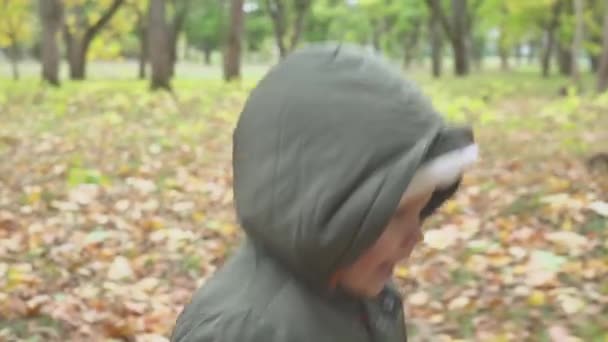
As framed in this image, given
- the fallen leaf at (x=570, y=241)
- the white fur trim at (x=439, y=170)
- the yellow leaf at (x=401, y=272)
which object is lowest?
the yellow leaf at (x=401, y=272)

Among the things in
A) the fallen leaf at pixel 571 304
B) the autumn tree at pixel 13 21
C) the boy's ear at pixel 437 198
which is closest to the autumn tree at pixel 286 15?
the autumn tree at pixel 13 21

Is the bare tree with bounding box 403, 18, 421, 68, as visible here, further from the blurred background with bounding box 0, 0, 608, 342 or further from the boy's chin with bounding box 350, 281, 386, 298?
the boy's chin with bounding box 350, 281, 386, 298

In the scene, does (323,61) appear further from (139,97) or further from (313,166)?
(139,97)

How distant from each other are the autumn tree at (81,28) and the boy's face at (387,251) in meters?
22.8

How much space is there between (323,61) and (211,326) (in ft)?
1.71

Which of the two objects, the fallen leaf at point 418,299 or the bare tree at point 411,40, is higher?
the fallen leaf at point 418,299

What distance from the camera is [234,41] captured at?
21531mm

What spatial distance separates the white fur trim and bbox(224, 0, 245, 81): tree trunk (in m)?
20.1

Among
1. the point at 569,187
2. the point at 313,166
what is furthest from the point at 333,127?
the point at 569,187

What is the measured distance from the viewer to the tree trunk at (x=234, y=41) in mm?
21234

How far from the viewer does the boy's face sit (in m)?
1.59

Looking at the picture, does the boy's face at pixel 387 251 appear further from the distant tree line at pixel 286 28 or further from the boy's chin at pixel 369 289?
the distant tree line at pixel 286 28

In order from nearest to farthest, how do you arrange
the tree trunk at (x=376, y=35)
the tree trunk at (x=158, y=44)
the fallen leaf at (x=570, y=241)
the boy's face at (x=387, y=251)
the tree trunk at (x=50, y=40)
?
the boy's face at (x=387, y=251)
the fallen leaf at (x=570, y=241)
the tree trunk at (x=158, y=44)
the tree trunk at (x=50, y=40)
the tree trunk at (x=376, y=35)

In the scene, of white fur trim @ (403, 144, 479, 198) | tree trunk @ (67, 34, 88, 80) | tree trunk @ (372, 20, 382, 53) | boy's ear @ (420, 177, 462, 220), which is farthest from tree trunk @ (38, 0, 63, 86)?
tree trunk @ (372, 20, 382, 53)
